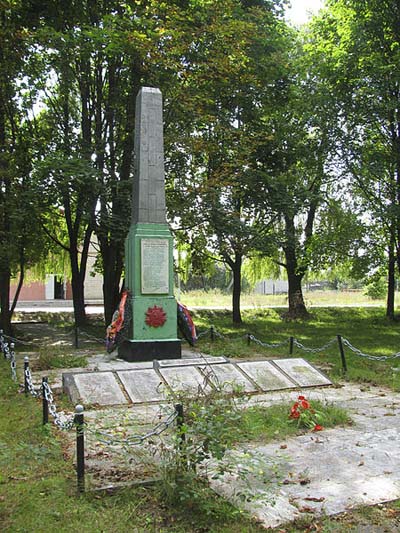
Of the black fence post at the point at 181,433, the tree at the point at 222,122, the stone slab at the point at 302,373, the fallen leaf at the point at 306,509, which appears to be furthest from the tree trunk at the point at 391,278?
the fallen leaf at the point at 306,509

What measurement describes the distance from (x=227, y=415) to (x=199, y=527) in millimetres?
911

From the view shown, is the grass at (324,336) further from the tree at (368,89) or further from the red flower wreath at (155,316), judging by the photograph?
the tree at (368,89)

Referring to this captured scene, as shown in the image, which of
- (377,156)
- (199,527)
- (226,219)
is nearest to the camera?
(199,527)

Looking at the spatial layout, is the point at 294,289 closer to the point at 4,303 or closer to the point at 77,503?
the point at 4,303

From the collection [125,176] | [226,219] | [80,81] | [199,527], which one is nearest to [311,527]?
[199,527]

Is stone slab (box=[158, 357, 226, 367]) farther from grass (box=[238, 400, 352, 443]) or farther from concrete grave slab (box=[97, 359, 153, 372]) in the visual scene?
grass (box=[238, 400, 352, 443])

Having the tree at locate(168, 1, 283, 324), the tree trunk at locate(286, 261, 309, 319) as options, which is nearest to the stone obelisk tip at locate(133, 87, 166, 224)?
the tree at locate(168, 1, 283, 324)

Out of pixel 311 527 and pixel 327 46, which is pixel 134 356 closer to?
pixel 311 527

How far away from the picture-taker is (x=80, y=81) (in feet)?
55.7

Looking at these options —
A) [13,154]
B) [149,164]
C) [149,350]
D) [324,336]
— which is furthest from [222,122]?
[149,350]

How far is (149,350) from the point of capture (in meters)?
10.7

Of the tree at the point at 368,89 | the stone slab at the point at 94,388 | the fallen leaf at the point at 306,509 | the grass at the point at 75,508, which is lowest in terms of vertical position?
the fallen leaf at the point at 306,509

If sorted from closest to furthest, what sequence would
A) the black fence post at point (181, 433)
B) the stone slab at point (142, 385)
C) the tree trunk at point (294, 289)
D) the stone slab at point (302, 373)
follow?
1. the black fence post at point (181, 433)
2. the stone slab at point (142, 385)
3. the stone slab at point (302, 373)
4. the tree trunk at point (294, 289)

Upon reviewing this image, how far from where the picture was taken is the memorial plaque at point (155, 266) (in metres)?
10.8
